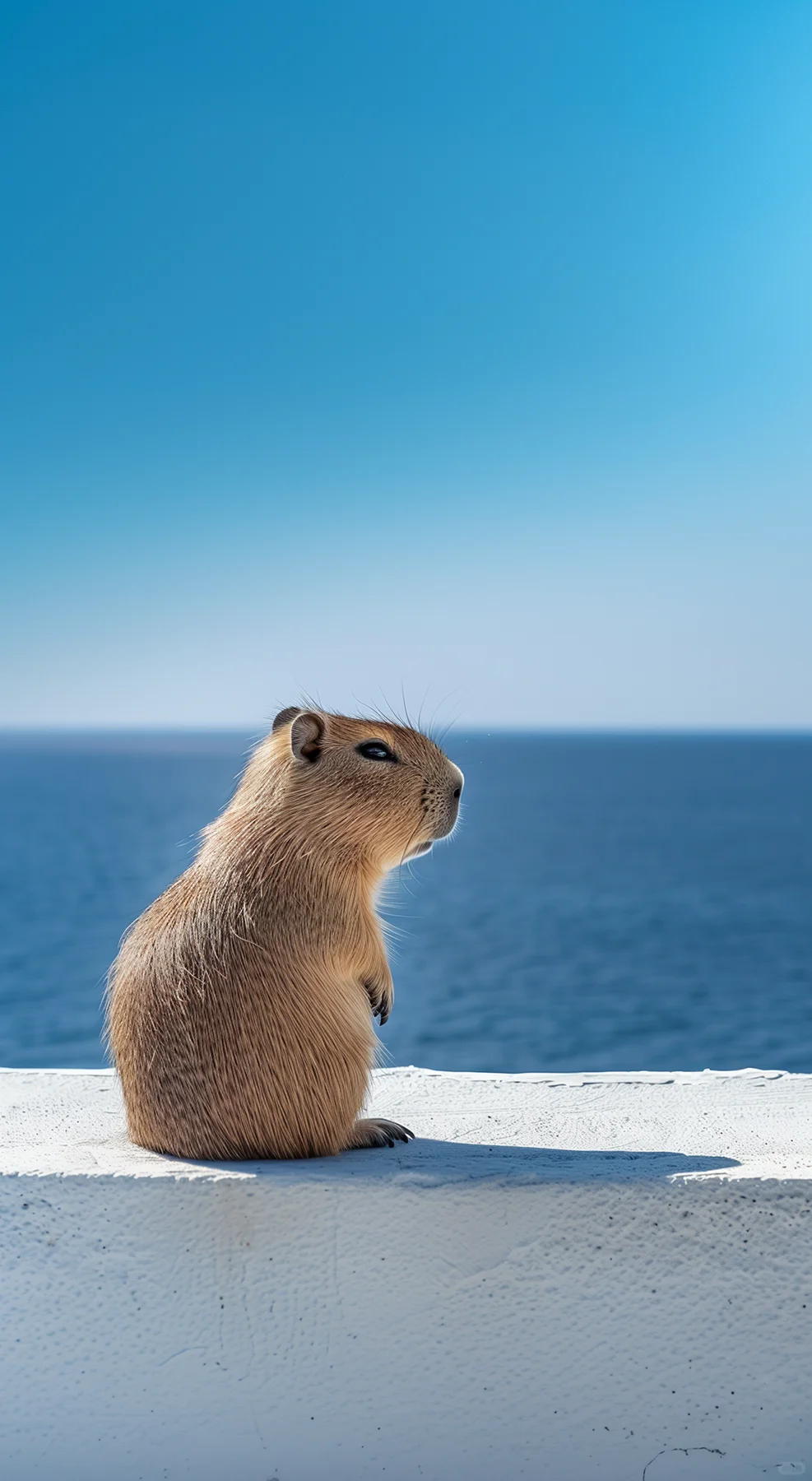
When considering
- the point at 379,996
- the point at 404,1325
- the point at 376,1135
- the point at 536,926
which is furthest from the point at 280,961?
the point at 536,926

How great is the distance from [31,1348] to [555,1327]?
67 centimetres

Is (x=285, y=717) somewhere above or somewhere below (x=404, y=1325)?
above

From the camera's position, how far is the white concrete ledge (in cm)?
162

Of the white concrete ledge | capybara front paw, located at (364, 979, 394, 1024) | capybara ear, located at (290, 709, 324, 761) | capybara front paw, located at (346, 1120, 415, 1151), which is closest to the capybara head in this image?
capybara ear, located at (290, 709, 324, 761)

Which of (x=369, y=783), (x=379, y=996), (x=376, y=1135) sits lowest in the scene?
(x=376, y=1135)

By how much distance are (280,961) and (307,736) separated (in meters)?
0.33

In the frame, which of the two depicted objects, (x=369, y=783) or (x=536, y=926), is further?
(x=536, y=926)

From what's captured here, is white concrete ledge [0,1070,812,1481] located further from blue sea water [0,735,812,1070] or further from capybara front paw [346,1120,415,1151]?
blue sea water [0,735,812,1070]

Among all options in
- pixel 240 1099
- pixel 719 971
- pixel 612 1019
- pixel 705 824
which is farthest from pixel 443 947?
pixel 705 824

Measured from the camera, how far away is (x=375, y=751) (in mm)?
1919

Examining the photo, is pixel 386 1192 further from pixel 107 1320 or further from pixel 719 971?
pixel 719 971

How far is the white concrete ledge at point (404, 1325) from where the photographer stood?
5.32ft

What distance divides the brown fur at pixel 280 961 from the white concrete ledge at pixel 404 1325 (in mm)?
145

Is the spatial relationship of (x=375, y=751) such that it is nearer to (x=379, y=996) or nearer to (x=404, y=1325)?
(x=379, y=996)
